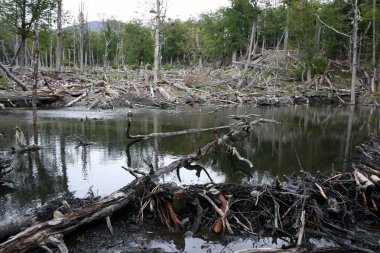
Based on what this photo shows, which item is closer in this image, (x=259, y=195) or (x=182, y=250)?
(x=182, y=250)

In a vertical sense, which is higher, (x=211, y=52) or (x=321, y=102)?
(x=211, y=52)

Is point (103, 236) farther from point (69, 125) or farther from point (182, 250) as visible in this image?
point (69, 125)

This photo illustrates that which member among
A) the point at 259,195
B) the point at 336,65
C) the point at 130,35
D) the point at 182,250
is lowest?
the point at 182,250

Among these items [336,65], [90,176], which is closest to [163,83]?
[336,65]

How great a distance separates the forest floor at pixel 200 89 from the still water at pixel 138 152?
7.58 metres

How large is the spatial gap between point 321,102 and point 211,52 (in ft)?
89.6

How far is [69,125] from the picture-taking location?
19812mm

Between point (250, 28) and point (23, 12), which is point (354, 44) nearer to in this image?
point (250, 28)

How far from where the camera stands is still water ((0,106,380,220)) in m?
10.2

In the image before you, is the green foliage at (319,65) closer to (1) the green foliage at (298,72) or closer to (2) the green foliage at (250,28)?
(2) the green foliage at (250,28)

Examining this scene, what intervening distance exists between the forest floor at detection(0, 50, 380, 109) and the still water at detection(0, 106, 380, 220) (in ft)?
24.9

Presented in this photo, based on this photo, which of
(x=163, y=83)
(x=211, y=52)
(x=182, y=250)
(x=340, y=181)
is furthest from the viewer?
(x=211, y=52)

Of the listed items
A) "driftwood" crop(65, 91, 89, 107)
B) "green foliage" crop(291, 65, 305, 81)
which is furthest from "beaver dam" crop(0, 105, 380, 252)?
"green foliage" crop(291, 65, 305, 81)

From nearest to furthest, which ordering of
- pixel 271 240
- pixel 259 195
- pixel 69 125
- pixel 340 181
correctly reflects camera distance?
1. pixel 271 240
2. pixel 259 195
3. pixel 340 181
4. pixel 69 125
